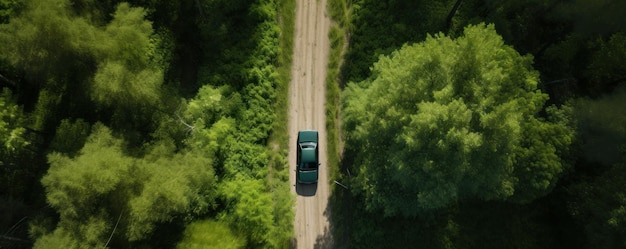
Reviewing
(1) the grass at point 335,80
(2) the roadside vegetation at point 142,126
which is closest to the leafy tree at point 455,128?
(1) the grass at point 335,80

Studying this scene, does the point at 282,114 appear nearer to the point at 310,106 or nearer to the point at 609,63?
the point at 310,106

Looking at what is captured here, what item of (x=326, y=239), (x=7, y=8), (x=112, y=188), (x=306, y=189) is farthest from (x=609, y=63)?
(x=7, y=8)

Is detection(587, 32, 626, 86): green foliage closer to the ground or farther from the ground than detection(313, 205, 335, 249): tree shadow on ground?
farther from the ground

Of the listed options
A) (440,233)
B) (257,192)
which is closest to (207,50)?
(257,192)

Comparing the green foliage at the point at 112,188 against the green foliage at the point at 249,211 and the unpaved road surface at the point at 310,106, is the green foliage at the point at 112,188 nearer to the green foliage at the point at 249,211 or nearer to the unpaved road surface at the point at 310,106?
the green foliage at the point at 249,211

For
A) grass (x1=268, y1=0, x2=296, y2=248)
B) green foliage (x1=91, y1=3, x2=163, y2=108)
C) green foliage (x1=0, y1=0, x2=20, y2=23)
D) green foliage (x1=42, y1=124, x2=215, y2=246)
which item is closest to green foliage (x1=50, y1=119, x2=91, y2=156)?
green foliage (x1=42, y1=124, x2=215, y2=246)

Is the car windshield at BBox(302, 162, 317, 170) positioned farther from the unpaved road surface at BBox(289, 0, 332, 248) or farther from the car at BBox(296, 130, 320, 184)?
the unpaved road surface at BBox(289, 0, 332, 248)

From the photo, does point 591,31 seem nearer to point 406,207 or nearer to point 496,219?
point 496,219
